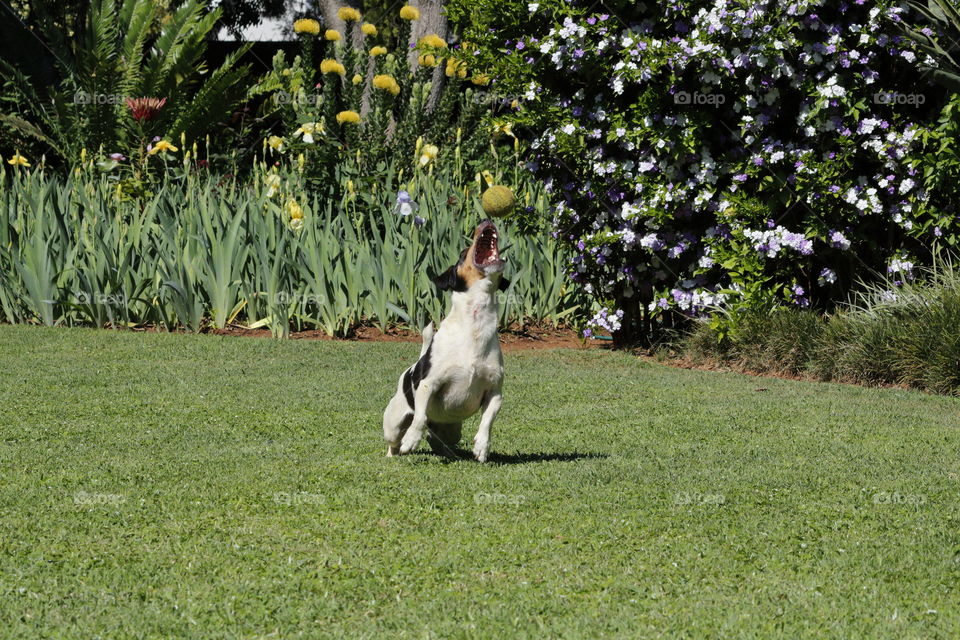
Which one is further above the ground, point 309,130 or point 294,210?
point 309,130

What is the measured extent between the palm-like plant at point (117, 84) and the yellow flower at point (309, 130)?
4.68 m

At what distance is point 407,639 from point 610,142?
20.9ft

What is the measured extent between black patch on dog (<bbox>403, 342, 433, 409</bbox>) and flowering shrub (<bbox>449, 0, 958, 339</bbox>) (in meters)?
4.14

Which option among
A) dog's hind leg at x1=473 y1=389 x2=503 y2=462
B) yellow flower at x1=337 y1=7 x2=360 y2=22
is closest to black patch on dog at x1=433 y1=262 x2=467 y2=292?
dog's hind leg at x1=473 y1=389 x2=503 y2=462

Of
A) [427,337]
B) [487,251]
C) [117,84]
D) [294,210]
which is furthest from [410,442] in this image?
[117,84]

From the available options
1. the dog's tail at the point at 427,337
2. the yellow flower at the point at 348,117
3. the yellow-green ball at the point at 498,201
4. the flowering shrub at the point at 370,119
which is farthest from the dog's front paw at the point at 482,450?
the yellow flower at the point at 348,117

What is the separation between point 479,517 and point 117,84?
1362 centimetres

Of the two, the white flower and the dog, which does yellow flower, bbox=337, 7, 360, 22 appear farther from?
the dog

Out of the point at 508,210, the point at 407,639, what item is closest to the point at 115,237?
the point at 508,210

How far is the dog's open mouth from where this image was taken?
463 centimetres

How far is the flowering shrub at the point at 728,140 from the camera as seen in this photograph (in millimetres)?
8062

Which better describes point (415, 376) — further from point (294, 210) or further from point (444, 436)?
point (294, 210)

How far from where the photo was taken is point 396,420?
192 inches

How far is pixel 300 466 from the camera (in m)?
4.93
